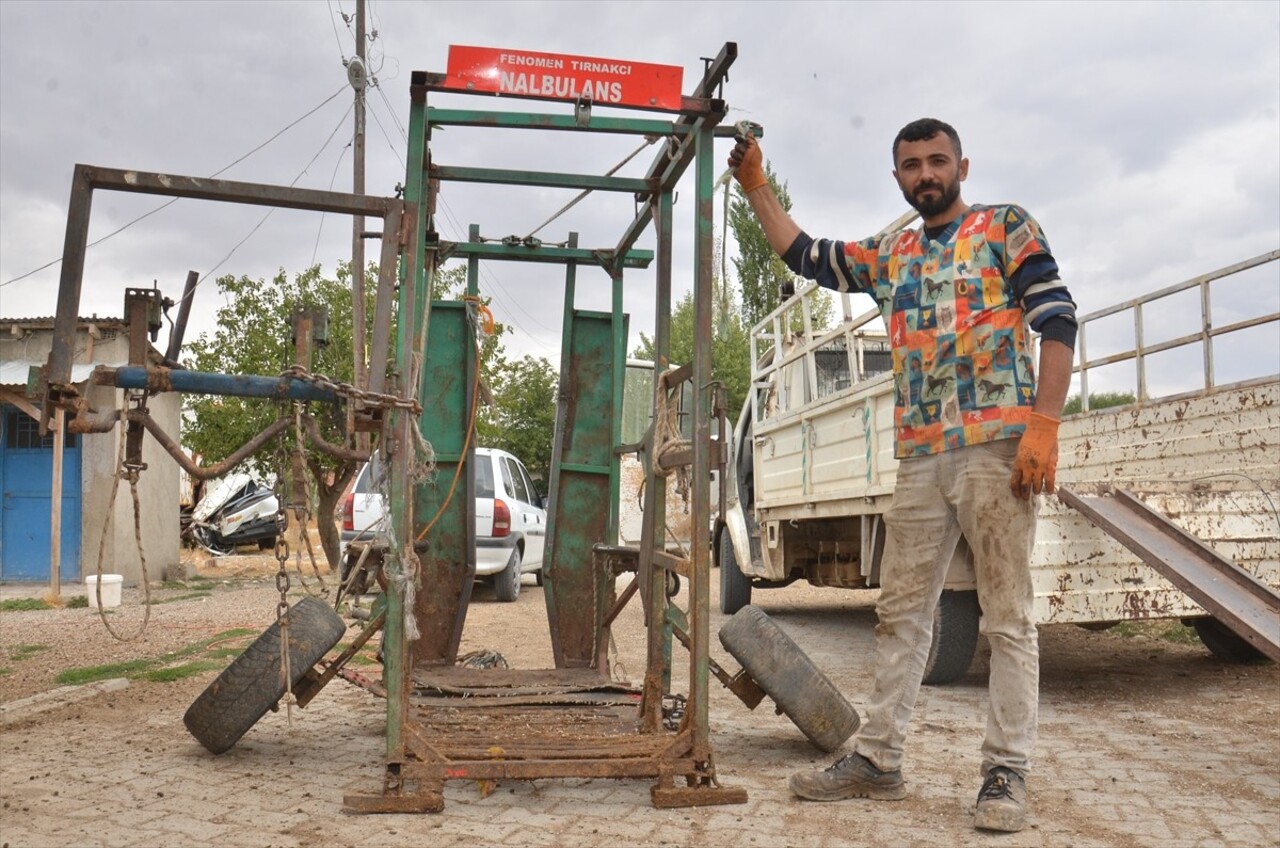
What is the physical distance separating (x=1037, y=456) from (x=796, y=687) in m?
1.47

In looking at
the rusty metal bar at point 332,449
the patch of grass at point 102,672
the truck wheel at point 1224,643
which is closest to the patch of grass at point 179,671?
the patch of grass at point 102,672

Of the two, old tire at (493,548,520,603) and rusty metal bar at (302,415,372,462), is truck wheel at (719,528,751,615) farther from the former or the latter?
rusty metal bar at (302,415,372,462)

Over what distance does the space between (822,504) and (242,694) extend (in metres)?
4.79

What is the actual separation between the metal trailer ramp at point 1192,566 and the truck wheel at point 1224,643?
1.69 m

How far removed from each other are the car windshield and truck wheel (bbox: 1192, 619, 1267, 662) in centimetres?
721

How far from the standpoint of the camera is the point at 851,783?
3.66 meters

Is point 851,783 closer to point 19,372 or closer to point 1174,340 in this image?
point 1174,340

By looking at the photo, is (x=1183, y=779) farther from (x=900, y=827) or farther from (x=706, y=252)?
(x=706, y=252)

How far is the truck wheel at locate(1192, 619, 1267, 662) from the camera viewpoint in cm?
665

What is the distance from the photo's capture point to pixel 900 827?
336 centimetres

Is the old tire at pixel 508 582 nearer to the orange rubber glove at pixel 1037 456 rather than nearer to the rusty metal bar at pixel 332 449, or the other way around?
the rusty metal bar at pixel 332 449

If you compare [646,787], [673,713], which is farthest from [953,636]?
[646,787]

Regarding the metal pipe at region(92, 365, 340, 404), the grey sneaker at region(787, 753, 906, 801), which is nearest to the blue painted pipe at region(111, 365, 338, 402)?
the metal pipe at region(92, 365, 340, 404)

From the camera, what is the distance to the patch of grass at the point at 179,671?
20.1 feet
